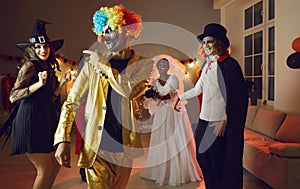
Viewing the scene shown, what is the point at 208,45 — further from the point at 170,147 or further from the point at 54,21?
the point at 54,21

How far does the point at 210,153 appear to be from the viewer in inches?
104

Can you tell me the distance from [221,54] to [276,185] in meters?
1.44

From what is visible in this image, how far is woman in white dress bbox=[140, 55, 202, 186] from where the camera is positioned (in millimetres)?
3748

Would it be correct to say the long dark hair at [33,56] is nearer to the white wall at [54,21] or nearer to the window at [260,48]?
the window at [260,48]

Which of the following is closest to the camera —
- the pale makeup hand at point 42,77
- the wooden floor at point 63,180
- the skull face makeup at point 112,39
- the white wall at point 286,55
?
the skull face makeup at point 112,39

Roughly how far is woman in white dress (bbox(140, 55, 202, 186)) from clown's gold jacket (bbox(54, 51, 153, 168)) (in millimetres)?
1759

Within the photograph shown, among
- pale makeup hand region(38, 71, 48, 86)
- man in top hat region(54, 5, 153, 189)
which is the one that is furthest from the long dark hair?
man in top hat region(54, 5, 153, 189)

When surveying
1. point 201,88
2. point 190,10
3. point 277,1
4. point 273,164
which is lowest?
point 273,164

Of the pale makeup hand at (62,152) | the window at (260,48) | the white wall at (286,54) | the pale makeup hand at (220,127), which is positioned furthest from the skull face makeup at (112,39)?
the window at (260,48)

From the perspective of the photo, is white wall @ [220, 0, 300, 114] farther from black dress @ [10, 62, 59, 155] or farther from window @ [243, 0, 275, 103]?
black dress @ [10, 62, 59, 155]

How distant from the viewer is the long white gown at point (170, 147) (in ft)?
12.3

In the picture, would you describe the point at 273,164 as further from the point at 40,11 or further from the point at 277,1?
the point at 40,11

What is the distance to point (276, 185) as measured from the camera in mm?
3137

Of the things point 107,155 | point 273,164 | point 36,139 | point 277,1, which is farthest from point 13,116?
point 277,1
